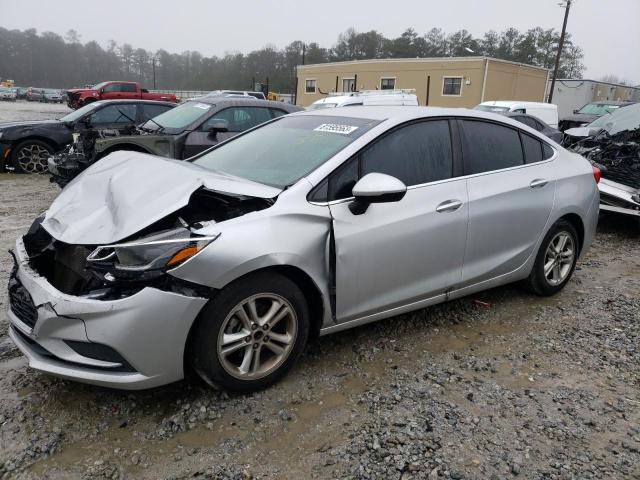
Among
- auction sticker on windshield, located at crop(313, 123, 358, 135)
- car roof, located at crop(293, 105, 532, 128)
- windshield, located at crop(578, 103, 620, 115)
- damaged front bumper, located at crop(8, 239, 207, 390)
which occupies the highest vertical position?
windshield, located at crop(578, 103, 620, 115)

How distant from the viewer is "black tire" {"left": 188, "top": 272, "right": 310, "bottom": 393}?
8.05ft

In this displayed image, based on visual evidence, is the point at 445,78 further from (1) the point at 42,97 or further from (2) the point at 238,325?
(1) the point at 42,97

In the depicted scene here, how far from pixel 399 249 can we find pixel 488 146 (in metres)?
1.28

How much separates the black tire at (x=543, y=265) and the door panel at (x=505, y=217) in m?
0.19

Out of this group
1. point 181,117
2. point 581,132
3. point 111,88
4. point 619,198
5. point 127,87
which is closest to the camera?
point 619,198

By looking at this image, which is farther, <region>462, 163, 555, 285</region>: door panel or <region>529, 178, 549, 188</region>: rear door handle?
<region>529, 178, 549, 188</region>: rear door handle

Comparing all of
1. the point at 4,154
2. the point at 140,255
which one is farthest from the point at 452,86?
the point at 140,255

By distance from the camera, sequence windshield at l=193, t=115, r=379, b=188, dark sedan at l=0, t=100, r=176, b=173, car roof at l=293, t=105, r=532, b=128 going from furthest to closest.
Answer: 1. dark sedan at l=0, t=100, r=176, b=173
2. car roof at l=293, t=105, r=532, b=128
3. windshield at l=193, t=115, r=379, b=188

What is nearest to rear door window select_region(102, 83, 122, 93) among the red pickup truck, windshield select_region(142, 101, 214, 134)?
the red pickup truck

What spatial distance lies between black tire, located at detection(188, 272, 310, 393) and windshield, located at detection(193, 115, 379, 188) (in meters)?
0.63

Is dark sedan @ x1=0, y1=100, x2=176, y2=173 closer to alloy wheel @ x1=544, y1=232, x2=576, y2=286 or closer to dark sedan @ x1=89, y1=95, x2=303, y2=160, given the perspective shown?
dark sedan @ x1=89, y1=95, x2=303, y2=160

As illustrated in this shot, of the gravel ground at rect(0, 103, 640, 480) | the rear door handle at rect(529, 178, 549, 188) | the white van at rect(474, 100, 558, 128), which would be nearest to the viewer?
the gravel ground at rect(0, 103, 640, 480)

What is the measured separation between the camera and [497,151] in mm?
3760

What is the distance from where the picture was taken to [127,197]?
279 cm
